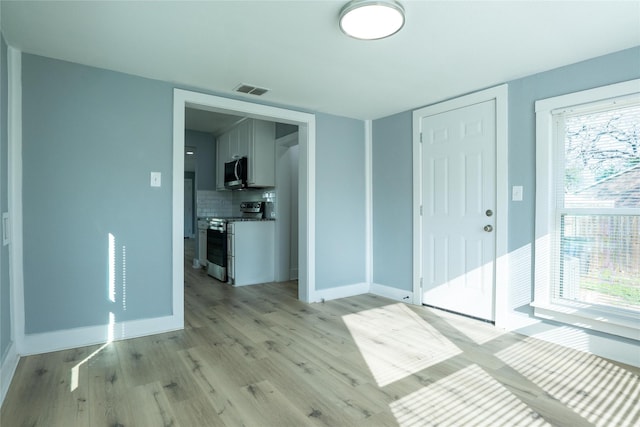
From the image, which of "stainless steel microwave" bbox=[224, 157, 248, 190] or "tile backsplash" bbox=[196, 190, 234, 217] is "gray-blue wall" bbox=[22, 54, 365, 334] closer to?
"stainless steel microwave" bbox=[224, 157, 248, 190]

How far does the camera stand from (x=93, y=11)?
6.40 feet

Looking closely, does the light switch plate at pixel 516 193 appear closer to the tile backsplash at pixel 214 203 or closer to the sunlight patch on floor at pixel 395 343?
the sunlight patch on floor at pixel 395 343

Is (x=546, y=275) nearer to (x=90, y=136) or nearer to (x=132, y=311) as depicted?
(x=132, y=311)

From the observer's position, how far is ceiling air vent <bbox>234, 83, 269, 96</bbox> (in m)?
3.12

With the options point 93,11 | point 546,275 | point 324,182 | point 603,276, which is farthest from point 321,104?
point 603,276

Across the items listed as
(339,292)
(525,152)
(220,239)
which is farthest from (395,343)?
(220,239)

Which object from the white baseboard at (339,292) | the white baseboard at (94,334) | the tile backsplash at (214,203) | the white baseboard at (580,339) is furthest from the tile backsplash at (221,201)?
the white baseboard at (580,339)

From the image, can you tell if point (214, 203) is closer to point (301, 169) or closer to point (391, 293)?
point (301, 169)

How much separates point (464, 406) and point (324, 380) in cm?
80

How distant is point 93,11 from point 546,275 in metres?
3.60

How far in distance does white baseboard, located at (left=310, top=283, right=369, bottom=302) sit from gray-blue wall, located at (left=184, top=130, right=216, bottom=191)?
3.38m

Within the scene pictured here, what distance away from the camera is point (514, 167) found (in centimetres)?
296

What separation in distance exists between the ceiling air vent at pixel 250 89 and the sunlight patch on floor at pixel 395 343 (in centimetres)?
232

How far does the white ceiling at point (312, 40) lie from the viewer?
6.35 feet
